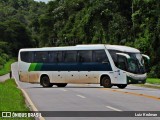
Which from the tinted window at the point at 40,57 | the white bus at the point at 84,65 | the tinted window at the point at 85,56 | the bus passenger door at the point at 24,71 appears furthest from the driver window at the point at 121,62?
the bus passenger door at the point at 24,71

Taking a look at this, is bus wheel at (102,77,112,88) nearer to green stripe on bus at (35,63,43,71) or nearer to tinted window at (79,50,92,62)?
tinted window at (79,50,92,62)

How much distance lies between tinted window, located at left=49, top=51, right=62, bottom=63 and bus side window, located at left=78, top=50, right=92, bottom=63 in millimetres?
2010

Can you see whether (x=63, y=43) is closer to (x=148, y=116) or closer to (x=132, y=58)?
(x=132, y=58)

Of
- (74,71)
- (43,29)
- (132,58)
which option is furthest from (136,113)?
(43,29)

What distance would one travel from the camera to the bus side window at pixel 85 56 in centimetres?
3606

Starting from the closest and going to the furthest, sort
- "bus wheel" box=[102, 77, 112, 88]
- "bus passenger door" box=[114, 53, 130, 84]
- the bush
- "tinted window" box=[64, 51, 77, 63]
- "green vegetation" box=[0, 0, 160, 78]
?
"bus passenger door" box=[114, 53, 130, 84] → "bus wheel" box=[102, 77, 112, 88] → "tinted window" box=[64, 51, 77, 63] → the bush → "green vegetation" box=[0, 0, 160, 78]

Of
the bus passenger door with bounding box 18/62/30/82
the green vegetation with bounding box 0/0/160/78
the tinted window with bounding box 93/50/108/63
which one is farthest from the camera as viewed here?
the green vegetation with bounding box 0/0/160/78

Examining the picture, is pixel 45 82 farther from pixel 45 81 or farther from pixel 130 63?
pixel 130 63

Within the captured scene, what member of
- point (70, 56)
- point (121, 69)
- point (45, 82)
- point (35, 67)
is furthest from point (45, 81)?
point (121, 69)

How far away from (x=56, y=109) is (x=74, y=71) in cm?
1925

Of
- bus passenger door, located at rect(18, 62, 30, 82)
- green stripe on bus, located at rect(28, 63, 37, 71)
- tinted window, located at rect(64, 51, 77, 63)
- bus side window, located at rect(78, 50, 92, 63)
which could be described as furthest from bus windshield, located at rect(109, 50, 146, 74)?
bus passenger door, located at rect(18, 62, 30, 82)

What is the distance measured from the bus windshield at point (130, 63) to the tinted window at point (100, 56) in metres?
0.67

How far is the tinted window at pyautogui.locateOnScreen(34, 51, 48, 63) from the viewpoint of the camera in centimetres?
3867

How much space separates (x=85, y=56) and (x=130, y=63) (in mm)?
3936
